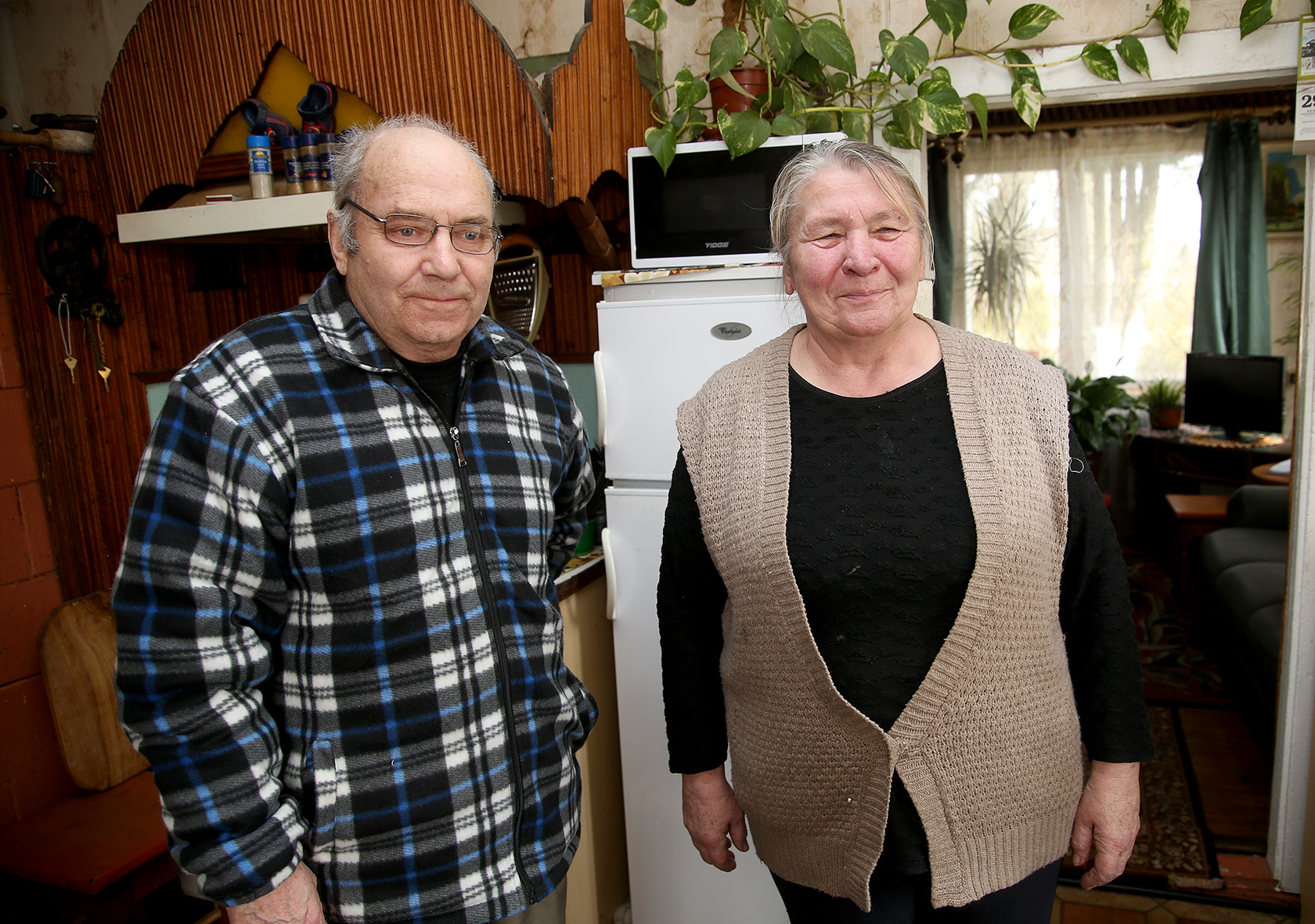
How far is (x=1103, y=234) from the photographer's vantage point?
17.3 feet

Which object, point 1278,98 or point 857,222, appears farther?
point 1278,98

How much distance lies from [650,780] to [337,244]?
1.38 m

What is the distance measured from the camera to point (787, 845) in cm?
114

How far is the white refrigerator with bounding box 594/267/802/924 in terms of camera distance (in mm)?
→ 1728

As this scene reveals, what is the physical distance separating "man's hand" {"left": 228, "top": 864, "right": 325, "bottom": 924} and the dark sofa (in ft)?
8.20

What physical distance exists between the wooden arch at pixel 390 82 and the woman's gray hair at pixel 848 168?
771 mm

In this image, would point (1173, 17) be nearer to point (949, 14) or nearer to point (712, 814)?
point (949, 14)

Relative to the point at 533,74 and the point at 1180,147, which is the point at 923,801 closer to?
the point at 533,74

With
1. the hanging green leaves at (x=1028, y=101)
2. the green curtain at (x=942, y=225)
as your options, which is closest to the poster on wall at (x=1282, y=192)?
the green curtain at (x=942, y=225)

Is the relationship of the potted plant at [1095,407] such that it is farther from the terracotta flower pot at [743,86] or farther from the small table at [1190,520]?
the terracotta flower pot at [743,86]

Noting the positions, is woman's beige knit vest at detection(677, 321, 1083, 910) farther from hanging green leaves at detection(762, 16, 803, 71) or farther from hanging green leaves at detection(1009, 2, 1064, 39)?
hanging green leaves at detection(1009, 2, 1064, 39)

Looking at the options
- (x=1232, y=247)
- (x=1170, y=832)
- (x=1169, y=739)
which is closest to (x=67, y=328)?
(x=1170, y=832)

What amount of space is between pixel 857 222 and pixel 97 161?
2015mm

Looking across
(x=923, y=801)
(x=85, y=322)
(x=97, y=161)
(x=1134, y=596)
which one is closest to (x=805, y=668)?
(x=923, y=801)
